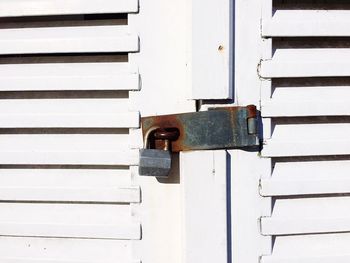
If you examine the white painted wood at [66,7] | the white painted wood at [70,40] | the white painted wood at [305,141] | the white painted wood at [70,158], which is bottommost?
the white painted wood at [70,158]

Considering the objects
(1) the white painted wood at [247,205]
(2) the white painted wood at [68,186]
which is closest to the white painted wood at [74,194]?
(2) the white painted wood at [68,186]

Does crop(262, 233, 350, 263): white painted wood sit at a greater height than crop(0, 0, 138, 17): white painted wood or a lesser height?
lesser

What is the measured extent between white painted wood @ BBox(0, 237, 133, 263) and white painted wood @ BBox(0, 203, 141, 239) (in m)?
0.03

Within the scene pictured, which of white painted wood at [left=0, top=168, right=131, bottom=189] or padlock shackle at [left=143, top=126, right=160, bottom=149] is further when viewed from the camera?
white painted wood at [left=0, top=168, right=131, bottom=189]

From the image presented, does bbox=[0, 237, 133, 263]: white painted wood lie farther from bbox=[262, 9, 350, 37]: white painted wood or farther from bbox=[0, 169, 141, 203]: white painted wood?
bbox=[262, 9, 350, 37]: white painted wood

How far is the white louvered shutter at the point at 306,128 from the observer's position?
45.0 inches

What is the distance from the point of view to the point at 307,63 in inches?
45.1

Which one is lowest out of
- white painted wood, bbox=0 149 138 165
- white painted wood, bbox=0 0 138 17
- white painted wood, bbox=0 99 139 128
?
white painted wood, bbox=0 149 138 165

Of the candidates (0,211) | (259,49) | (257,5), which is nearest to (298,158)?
(259,49)

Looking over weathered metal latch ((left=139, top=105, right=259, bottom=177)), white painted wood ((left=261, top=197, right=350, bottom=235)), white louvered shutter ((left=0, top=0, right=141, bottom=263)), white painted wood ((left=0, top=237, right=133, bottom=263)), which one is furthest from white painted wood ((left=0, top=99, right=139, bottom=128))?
white painted wood ((left=261, top=197, right=350, bottom=235))

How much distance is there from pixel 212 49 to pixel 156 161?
319mm

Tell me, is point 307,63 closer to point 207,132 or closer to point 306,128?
point 306,128

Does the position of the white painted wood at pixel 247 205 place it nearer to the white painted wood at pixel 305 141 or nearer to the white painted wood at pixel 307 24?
the white painted wood at pixel 305 141

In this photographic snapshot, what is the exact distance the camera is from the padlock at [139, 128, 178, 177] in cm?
108
